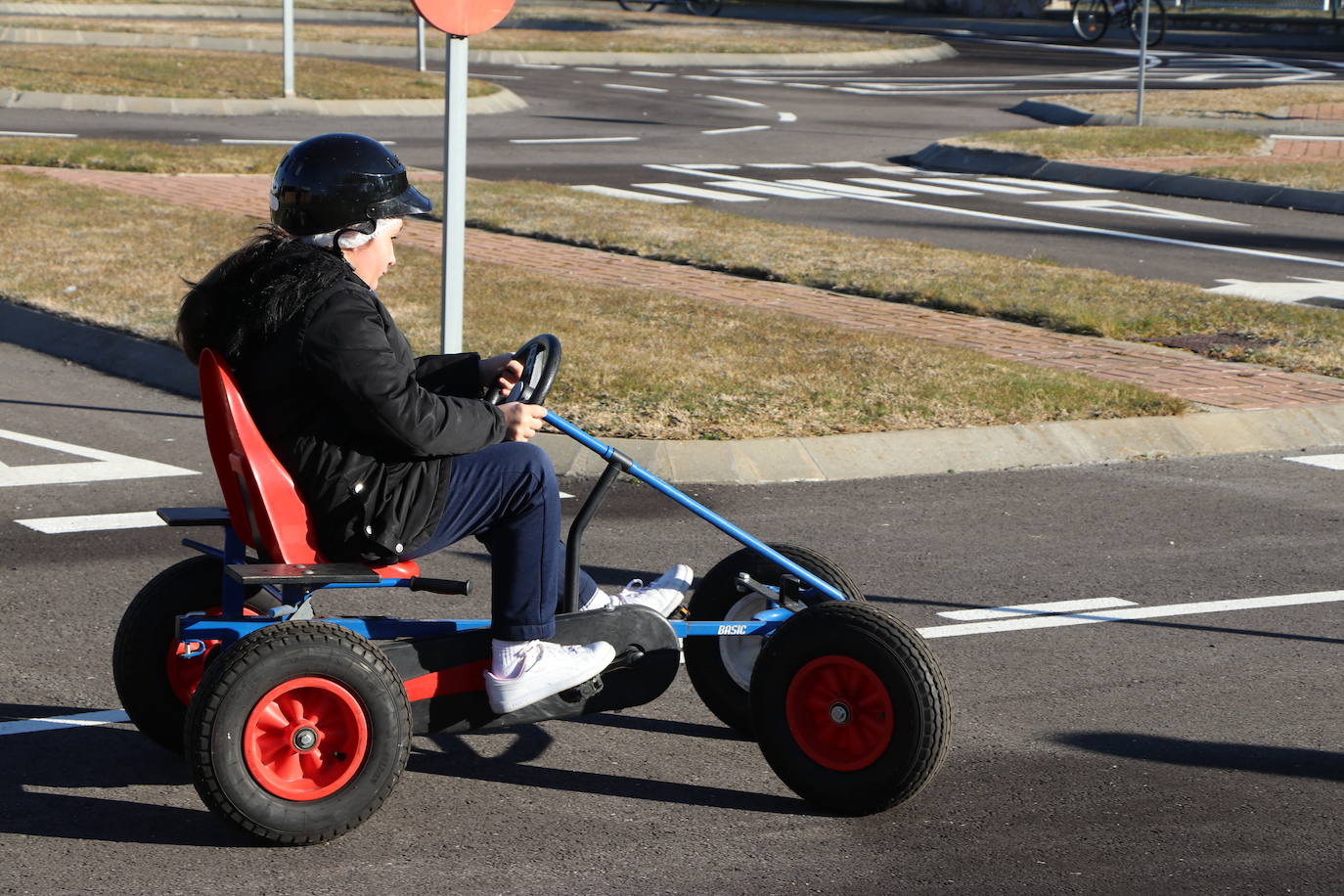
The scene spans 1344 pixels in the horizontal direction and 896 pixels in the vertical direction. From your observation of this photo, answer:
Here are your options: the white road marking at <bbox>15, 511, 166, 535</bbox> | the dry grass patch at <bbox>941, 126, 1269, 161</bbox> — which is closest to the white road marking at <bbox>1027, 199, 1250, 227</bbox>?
the dry grass patch at <bbox>941, 126, 1269, 161</bbox>

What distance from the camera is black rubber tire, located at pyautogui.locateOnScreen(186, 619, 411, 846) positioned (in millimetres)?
4016

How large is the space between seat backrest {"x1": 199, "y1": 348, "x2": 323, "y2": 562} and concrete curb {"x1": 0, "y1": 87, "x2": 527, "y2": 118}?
20172mm

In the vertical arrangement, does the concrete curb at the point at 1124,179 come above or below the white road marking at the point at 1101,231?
above

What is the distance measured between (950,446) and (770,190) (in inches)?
407

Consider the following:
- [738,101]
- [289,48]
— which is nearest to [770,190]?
[289,48]

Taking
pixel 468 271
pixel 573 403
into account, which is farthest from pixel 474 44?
pixel 573 403

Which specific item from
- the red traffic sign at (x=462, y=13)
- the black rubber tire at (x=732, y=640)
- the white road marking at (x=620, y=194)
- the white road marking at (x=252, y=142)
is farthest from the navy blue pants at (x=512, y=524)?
the white road marking at (x=252, y=142)

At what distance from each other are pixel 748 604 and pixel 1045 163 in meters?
16.6

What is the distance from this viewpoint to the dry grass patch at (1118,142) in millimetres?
21219

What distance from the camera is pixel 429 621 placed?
4562 mm

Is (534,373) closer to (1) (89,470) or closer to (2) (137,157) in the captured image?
(1) (89,470)

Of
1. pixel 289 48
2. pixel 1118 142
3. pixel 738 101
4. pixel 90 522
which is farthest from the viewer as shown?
pixel 738 101

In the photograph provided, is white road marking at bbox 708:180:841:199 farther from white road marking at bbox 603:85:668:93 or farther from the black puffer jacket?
the black puffer jacket

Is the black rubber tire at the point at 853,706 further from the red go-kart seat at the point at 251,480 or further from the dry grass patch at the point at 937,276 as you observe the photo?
the dry grass patch at the point at 937,276
